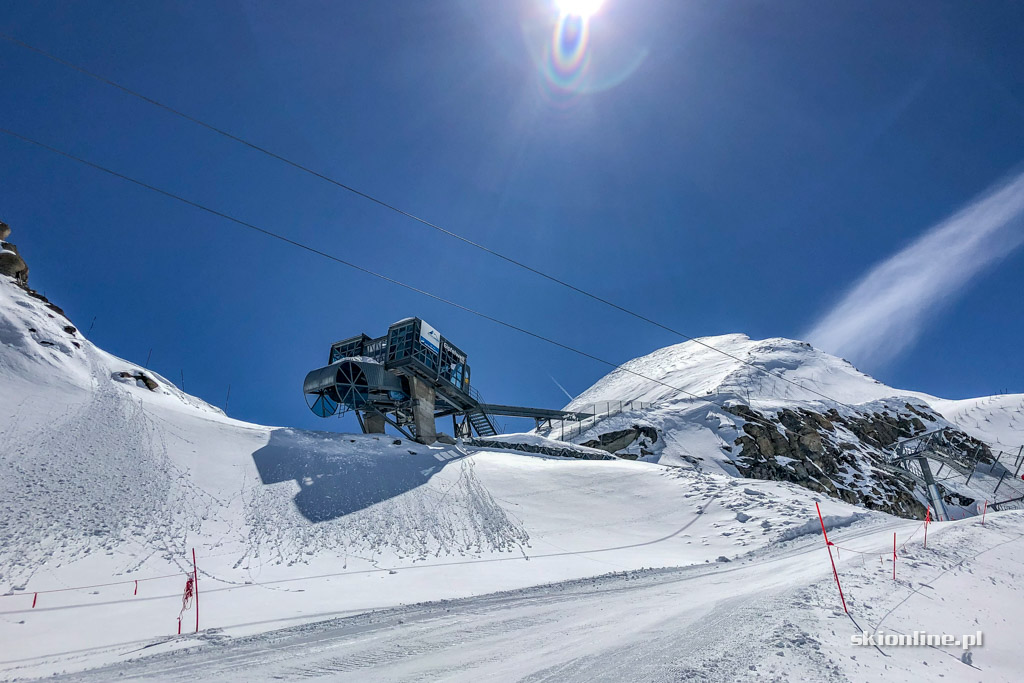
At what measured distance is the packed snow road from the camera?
658 centimetres

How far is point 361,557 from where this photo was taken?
1546 cm

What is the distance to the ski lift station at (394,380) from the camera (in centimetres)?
3572

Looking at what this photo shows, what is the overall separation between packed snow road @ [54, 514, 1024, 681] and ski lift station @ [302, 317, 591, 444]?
85.6 feet

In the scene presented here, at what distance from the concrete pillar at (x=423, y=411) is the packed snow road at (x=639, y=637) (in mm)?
24849

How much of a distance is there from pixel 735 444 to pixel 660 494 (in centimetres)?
2684

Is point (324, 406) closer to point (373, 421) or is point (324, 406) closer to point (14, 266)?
point (373, 421)

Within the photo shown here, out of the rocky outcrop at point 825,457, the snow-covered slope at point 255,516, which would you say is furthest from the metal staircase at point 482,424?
the rocky outcrop at point 825,457

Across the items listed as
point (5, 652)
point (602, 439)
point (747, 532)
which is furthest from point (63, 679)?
point (602, 439)

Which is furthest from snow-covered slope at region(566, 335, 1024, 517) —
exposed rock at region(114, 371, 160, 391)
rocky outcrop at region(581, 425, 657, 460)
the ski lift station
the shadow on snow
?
exposed rock at region(114, 371, 160, 391)

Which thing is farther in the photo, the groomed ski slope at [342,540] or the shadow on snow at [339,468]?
the shadow on snow at [339,468]

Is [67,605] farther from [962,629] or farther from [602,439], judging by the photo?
[602,439]

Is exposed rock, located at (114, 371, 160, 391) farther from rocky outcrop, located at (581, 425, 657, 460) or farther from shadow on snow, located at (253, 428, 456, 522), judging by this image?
rocky outcrop, located at (581, 425, 657, 460)

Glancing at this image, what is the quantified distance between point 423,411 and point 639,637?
30454 mm

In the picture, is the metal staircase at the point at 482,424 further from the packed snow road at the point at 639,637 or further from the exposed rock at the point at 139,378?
the packed snow road at the point at 639,637
